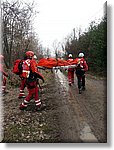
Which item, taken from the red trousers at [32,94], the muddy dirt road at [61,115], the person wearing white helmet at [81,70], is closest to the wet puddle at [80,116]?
the muddy dirt road at [61,115]

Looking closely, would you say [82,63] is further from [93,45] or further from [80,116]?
[80,116]

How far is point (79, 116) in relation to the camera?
227 centimetres

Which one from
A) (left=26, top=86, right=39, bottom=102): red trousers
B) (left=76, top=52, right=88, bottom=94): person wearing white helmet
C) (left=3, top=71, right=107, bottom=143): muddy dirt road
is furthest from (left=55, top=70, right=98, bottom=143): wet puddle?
(left=26, top=86, right=39, bottom=102): red trousers

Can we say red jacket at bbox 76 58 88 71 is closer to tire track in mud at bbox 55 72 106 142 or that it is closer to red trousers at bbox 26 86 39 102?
tire track in mud at bbox 55 72 106 142

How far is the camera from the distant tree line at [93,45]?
2.32 metres

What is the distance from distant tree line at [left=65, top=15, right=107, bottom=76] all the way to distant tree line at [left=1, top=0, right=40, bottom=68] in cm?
31

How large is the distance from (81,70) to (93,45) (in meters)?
0.24

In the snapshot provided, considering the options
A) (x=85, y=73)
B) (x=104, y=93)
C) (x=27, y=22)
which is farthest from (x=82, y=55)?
(x=27, y=22)

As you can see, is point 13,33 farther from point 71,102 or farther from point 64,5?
point 71,102

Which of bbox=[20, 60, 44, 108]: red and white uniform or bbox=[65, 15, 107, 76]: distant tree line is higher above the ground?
bbox=[65, 15, 107, 76]: distant tree line

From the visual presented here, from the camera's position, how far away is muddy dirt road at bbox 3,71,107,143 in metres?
2.17

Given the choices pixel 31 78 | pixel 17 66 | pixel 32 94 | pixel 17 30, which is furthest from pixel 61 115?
pixel 17 30

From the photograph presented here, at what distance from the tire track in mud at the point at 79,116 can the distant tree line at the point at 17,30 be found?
0.38 m

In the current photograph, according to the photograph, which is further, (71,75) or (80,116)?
(71,75)
